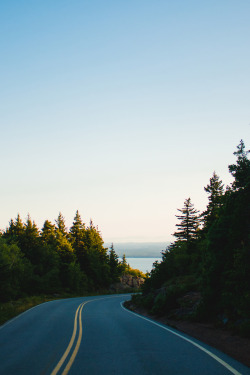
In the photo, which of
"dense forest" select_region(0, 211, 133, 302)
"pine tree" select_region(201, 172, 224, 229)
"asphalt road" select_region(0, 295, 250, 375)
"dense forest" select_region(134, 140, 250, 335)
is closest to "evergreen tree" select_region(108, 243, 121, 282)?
"dense forest" select_region(0, 211, 133, 302)

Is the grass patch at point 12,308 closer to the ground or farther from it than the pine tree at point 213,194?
closer to the ground

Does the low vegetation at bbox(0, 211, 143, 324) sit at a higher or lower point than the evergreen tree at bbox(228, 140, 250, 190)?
lower

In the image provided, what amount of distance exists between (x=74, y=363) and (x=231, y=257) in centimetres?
1019

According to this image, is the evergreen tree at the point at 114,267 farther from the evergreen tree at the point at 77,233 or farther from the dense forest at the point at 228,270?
the dense forest at the point at 228,270

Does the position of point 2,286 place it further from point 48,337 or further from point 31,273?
point 48,337

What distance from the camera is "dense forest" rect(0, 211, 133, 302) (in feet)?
172

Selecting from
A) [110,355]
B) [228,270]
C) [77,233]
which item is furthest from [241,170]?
[77,233]

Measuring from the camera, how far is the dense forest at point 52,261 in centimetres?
5250

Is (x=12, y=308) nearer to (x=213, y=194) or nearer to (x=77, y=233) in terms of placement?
(x=213, y=194)

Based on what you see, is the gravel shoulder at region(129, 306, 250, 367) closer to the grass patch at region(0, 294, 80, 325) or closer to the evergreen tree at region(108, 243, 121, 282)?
the grass patch at region(0, 294, 80, 325)

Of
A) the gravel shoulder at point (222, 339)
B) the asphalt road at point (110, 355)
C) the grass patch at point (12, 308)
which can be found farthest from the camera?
the grass patch at point (12, 308)

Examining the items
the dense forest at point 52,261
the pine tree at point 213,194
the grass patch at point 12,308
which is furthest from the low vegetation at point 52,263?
the pine tree at point 213,194

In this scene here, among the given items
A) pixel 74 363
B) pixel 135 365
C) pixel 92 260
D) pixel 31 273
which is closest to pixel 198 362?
pixel 135 365

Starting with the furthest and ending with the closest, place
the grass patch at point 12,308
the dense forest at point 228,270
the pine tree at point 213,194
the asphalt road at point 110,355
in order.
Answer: the pine tree at point 213,194
the grass patch at point 12,308
the dense forest at point 228,270
the asphalt road at point 110,355
